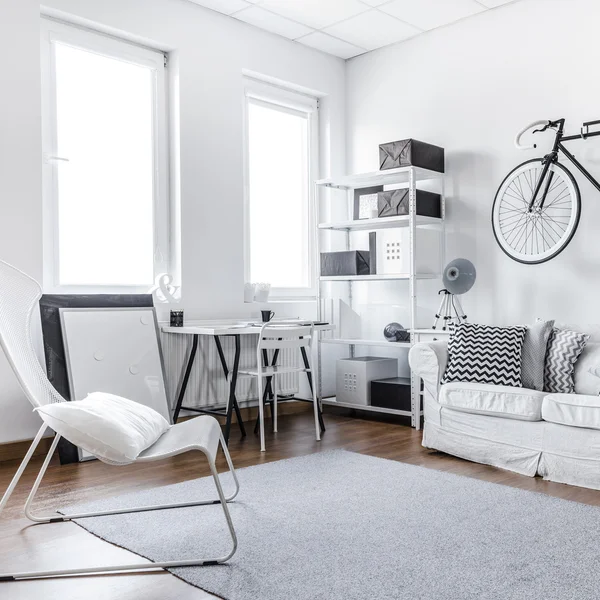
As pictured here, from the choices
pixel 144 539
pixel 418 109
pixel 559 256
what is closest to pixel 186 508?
pixel 144 539

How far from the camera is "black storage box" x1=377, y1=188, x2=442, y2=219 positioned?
4672mm

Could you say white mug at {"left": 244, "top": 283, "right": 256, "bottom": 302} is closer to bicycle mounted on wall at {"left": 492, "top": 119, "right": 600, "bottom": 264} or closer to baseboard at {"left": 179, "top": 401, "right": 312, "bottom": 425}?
baseboard at {"left": 179, "top": 401, "right": 312, "bottom": 425}

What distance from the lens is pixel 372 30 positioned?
5.05m

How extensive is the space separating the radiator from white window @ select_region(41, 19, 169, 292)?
1.51 feet

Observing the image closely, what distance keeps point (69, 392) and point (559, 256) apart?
3.09 metres

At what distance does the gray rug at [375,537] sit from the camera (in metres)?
2.05

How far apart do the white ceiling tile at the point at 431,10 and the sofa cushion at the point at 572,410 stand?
2.77 m

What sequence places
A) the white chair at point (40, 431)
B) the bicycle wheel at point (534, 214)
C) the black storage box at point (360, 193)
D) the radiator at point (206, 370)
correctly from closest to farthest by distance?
the white chair at point (40, 431), the bicycle wheel at point (534, 214), the radiator at point (206, 370), the black storage box at point (360, 193)

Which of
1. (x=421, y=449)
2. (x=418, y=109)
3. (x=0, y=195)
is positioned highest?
(x=418, y=109)

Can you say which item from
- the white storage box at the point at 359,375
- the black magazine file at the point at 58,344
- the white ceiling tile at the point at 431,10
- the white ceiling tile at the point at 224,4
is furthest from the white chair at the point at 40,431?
the white ceiling tile at the point at 431,10

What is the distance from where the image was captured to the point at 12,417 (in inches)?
147

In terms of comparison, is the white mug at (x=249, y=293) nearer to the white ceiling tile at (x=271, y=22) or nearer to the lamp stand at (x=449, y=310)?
the lamp stand at (x=449, y=310)

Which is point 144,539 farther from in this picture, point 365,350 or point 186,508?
point 365,350

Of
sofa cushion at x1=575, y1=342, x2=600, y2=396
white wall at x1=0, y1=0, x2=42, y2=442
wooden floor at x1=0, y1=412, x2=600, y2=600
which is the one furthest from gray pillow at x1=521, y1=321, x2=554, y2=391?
white wall at x1=0, y1=0, x2=42, y2=442
